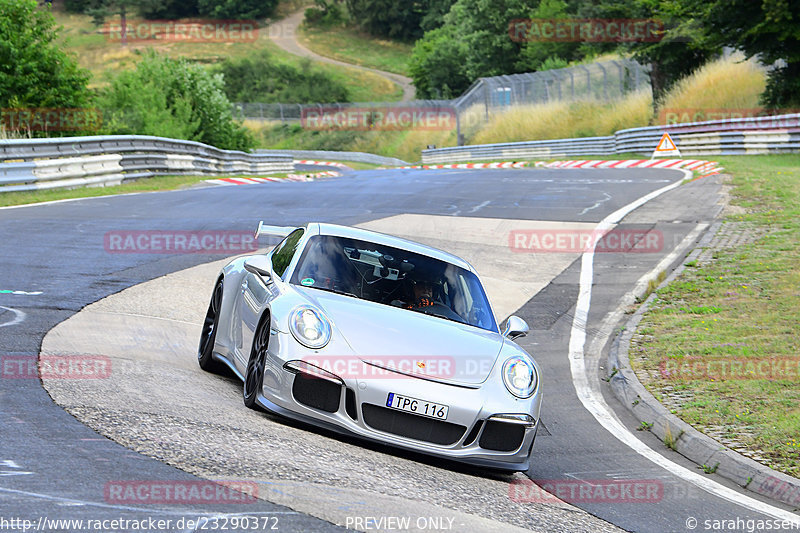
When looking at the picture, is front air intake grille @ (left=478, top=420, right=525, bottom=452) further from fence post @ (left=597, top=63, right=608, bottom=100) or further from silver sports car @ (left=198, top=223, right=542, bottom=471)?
fence post @ (left=597, top=63, right=608, bottom=100)

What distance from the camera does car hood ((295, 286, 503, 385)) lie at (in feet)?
20.0

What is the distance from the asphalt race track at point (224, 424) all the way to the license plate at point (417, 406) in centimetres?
33

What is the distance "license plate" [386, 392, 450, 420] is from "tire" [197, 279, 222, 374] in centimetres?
231

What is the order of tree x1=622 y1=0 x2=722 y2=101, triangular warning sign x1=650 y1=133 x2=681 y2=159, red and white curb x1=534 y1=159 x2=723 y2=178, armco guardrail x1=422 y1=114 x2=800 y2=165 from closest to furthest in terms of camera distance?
red and white curb x1=534 y1=159 x2=723 y2=178, armco guardrail x1=422 y1=114 x2=800 y2=165, triangular warning sign x1=650 y1=133 x2=681 y2=159, tree x1=622 y1=0 x2=722 y2=101

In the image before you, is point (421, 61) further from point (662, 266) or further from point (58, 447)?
point (58, 447)

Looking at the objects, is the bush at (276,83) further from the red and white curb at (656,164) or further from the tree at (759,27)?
the tree at (759,27)

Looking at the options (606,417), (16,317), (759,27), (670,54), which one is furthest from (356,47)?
(606,417)

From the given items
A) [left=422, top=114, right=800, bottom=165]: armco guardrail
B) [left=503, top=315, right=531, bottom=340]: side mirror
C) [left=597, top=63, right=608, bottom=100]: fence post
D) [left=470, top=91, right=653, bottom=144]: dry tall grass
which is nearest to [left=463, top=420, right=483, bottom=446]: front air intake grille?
[left=503, top=315, right=531, bottom=340]: side mirror

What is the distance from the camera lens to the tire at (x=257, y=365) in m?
6.26

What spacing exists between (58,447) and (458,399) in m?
2.40

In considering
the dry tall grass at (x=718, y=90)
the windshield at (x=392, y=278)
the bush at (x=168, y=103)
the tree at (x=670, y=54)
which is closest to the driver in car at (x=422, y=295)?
the windshield at (x=392, y=278)

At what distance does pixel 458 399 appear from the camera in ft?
19.8

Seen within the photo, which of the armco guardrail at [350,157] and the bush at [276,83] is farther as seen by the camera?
the bush at [276,83]

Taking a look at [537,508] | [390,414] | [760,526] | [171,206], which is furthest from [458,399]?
[171,206]
